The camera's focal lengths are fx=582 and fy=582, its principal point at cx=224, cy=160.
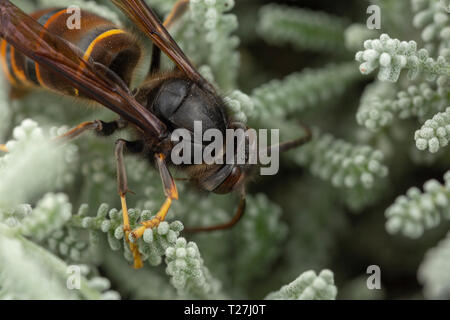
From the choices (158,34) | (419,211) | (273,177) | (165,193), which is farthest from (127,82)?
(419,211)

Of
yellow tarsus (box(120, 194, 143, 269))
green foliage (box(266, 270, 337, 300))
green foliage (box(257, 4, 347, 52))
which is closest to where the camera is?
green foliage (box(266, 270, 337, 300))

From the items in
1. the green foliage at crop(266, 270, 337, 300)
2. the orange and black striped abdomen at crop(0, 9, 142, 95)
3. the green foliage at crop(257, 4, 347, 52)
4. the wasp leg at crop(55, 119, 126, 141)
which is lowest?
the green foliage at crop(266, 270, 337, 300)

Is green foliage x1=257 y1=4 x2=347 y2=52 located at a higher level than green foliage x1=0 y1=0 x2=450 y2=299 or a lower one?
higher

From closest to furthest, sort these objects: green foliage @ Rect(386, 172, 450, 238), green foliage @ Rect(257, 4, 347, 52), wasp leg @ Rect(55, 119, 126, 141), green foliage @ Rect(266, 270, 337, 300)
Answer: green foliage @ Rect(386, 172, 450, 238)
green foliage @ Rect(266, 270, 337, 300)
wasp leg @ Rect(55, 119, 126, 141)
green foliage @ Rect(257, 4, 347, 52)

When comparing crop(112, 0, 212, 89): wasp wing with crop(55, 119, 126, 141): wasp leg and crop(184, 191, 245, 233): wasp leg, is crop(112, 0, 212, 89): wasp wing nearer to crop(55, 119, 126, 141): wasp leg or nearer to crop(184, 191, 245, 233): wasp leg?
crop(55, 119, 126, 141): wasp leg

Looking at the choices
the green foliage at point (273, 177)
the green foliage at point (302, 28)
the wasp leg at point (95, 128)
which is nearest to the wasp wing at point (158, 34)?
the green foliage at point (273, 177)

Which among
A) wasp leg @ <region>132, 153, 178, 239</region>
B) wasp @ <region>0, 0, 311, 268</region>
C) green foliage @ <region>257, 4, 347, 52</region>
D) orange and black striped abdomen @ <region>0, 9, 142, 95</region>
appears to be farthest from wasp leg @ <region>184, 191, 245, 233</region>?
green foliage @ <region>257, 4, 347, 52</region>

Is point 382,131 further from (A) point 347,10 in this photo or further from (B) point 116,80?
(B) point 116,80
